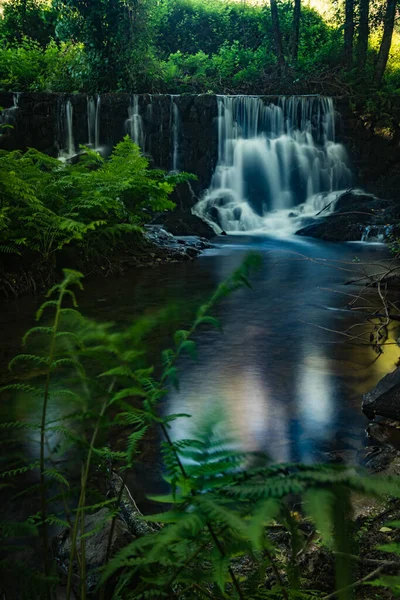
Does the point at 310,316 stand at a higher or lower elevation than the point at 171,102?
lower

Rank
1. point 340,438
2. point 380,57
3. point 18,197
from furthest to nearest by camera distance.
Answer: point 380,57 < point 18,197 < point 340,438

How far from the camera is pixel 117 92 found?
57.7ft

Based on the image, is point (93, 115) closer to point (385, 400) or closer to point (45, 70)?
point (45, 70)

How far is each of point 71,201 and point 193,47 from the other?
70.6 ft

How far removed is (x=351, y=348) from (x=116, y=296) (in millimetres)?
3503

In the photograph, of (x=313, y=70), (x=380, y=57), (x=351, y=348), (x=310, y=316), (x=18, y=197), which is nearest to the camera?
(x=351, y=348)

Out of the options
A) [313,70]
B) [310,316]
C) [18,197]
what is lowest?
[310,316]

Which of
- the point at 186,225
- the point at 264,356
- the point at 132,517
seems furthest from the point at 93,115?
the point at 132,517

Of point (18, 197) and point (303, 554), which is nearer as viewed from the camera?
point (303, 554)

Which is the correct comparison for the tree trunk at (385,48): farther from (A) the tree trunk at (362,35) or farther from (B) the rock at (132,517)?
(B) the rock at (132,517)

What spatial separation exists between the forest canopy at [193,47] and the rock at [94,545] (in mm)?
17141

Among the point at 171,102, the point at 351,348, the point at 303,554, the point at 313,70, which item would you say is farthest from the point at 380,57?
the point at 303,554

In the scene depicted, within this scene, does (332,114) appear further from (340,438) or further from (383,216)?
(340,438)

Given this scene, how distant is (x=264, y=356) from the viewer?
5.25 metres
